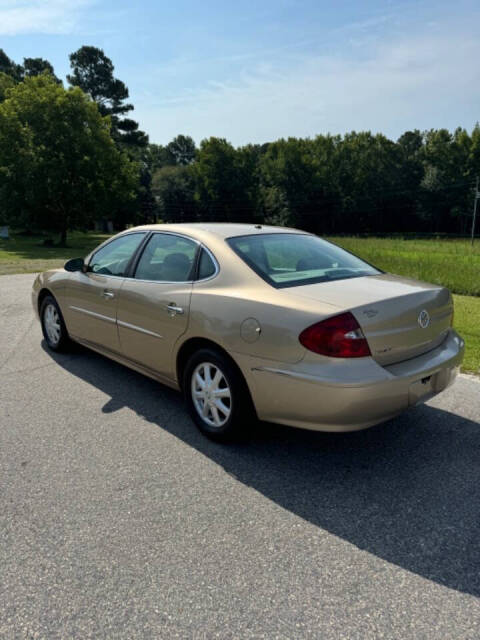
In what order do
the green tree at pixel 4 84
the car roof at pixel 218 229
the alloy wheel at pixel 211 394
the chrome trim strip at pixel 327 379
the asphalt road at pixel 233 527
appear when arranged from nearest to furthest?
the asphalt road at pixel 233 527 → the chrome trim strip at pixel 327 379 → the alloy wheel at pixel 211 394 → the car roof at pixel 218 229 → the green tree at pixel 4 84

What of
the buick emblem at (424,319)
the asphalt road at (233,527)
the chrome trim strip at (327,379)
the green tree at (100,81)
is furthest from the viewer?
the green tree at (100,81)

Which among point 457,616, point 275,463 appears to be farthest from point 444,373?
point 457,616

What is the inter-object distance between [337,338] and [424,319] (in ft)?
2.59

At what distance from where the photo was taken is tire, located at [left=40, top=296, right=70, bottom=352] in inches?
218

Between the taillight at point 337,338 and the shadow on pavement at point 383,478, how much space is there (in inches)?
33.5

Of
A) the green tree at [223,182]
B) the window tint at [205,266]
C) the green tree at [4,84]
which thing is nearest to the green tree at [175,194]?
the green tree at [223,182]

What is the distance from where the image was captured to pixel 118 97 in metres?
57.4

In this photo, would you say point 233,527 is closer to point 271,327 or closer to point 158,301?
point 271,327

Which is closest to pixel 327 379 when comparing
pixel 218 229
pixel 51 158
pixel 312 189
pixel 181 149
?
pixel 218 229

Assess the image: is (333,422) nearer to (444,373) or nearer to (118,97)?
(444,373)

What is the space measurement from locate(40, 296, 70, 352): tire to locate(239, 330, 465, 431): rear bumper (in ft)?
10.3

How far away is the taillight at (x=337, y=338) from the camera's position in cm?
287

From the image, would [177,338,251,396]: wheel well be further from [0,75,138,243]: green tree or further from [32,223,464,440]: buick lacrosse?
[0,75,138,243]: green tree

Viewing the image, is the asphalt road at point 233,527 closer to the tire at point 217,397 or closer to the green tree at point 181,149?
the tire at point 217,397
